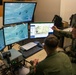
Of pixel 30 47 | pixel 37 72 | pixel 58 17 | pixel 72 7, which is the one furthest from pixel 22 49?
pixel 72 7

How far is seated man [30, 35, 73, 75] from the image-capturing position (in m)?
1.71

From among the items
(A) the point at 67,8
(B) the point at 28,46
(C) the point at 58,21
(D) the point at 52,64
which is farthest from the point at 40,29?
(D) the point at 52,64

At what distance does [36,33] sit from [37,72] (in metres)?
1.31

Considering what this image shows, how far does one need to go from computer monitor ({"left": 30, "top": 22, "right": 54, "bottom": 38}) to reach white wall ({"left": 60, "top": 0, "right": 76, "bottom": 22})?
1.09 m

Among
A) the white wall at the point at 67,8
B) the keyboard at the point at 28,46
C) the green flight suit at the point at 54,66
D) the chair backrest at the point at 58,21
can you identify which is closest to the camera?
the green flight suit at the point at 54,66

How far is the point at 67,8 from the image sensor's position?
402 cm

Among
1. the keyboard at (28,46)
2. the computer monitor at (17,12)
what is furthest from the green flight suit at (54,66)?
the computer monitor at (17,12)

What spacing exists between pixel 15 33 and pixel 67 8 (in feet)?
5.65

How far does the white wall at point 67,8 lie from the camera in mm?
3936

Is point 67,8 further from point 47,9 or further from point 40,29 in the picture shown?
point 40,29

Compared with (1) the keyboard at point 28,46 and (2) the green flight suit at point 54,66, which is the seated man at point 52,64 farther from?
(1) the keyboard at point 28,46

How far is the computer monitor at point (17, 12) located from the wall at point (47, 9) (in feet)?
3.98

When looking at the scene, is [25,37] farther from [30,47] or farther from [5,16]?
[5,16]

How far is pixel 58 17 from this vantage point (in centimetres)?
384
